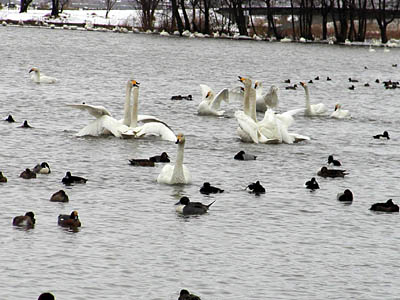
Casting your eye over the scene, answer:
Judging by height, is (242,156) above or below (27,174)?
below

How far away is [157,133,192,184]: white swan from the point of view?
618 inches

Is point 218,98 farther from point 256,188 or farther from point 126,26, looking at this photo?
point 126,26

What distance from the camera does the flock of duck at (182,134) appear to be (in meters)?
14.0

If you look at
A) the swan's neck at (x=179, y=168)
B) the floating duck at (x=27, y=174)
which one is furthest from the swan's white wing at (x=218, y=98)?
the floating duck at (x=27, y=174)

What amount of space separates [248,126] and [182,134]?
5.45 metres

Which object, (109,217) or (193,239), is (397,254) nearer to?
(193,239)

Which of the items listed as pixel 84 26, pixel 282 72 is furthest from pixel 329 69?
pixel 84 26

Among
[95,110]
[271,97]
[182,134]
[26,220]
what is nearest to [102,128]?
[95,110]

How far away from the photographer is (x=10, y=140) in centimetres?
1991

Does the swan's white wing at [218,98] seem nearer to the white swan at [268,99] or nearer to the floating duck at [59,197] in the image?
the white swan at [268,99]

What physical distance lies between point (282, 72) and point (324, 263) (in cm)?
3964

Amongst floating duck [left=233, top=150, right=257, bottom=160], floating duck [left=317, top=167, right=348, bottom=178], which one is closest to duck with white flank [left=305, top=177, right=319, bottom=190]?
floating duck [left=317, top=167, right=348, bottom=178]

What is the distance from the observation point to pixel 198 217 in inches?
536

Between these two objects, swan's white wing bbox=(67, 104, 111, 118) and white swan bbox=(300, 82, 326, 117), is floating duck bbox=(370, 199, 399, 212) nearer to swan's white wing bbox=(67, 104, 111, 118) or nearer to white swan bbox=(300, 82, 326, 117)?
swan's white wing bbox=(67, 104, 111, 118)
